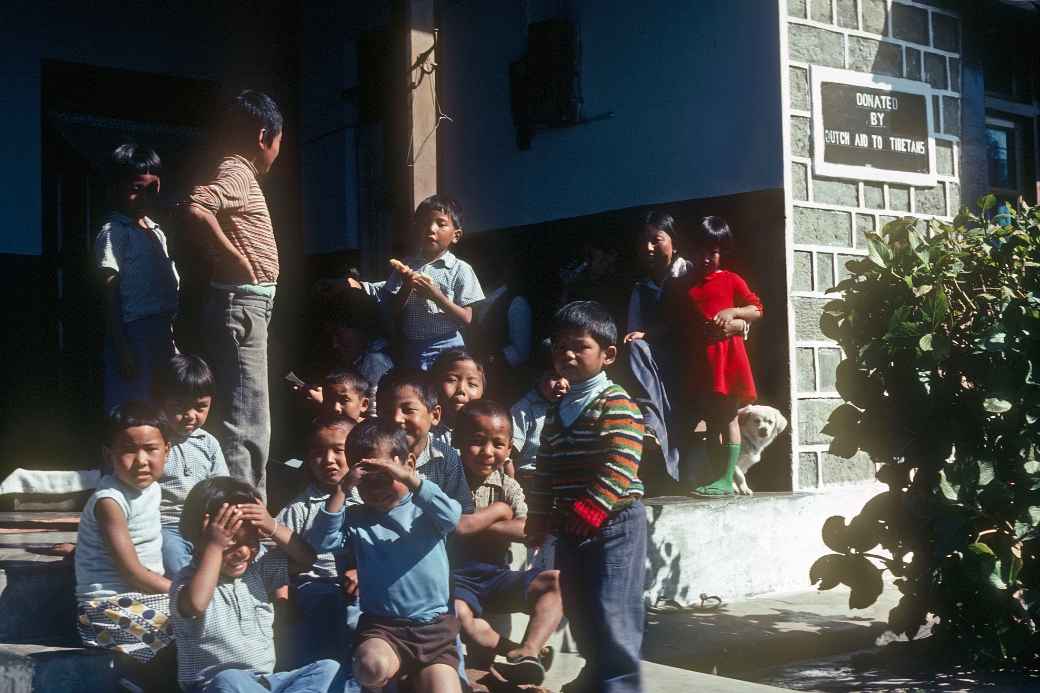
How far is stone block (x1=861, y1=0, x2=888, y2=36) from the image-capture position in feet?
26.0

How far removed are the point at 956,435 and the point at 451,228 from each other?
2.50 m

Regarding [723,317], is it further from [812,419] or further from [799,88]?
[799,88]

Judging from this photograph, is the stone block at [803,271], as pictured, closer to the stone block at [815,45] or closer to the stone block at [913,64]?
the stone block at [815,45]

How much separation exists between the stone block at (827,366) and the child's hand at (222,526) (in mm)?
4248

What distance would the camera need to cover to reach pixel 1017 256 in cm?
536

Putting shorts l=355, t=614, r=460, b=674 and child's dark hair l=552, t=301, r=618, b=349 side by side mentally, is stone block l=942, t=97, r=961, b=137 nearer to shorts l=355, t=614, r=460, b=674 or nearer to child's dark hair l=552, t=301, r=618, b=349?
child's dark hair l=552, t=301, r=618, b=349

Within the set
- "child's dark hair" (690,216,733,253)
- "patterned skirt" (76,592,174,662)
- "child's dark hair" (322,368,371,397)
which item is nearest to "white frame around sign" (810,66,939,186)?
"child's dark hair" (690,216,733,253)

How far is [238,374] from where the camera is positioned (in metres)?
5.31

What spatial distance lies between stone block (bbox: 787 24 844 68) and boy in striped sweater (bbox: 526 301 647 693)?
3.46 meters

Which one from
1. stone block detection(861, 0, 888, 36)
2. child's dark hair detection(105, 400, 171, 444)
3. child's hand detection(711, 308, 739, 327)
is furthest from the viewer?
stone block detection(861, 0, 888, 36)

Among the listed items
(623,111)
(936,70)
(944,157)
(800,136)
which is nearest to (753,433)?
(800,136)

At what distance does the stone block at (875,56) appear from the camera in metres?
7.83

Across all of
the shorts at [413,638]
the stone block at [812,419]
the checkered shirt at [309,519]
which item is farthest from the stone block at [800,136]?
the shorts at [413,638]

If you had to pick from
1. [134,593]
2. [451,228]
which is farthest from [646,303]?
[134,593]
